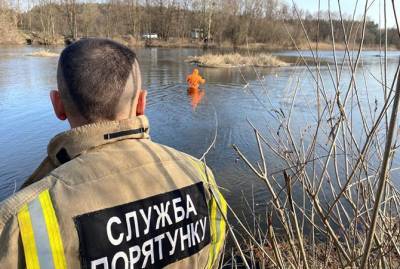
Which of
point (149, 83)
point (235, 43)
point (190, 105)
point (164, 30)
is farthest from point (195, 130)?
point (164, 30)

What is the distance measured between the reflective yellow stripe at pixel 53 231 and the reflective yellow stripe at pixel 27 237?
4cm

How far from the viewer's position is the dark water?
23.4ft

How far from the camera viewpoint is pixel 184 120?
38.2 feet

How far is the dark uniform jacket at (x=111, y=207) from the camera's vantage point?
40.8 inches

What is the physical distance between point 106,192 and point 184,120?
10.5m

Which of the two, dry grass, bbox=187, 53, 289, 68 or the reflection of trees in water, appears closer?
the reflection of trees in water

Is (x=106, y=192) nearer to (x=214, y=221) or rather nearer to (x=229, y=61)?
(x=214, y=221)

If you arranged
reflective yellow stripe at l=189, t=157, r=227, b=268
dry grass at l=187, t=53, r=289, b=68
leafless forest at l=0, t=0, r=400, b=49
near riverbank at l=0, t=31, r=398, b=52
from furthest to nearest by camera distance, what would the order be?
leafless forest at l=0, t=0, r=400, b=49, near riverbank at l=0, t=31, r=398, b=52, dry grass at l=187, t=53, r=289, b=68, reflective yellow stripe at l=189, t=157, r=227, b=268

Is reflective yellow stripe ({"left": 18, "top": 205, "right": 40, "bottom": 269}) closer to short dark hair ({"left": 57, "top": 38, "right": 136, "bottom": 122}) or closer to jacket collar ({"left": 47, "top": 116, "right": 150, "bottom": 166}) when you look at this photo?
jacket collar ({"left": 47, "top": 116, "right": 150, "bottom": 166})

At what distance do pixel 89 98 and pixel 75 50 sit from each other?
0.58 feet

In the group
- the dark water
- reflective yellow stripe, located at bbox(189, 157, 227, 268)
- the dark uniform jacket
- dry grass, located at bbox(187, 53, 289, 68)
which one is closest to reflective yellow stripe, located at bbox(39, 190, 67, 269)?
the dark uniform jacket

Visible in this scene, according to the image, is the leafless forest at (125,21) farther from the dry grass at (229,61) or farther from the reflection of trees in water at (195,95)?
the reflection of trees in water at (195,95)

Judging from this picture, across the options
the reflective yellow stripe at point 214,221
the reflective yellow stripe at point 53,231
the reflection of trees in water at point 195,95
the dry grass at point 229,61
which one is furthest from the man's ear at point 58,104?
the dry grass at point 229,61

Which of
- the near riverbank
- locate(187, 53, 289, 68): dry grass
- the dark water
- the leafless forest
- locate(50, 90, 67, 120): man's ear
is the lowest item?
the dark water
